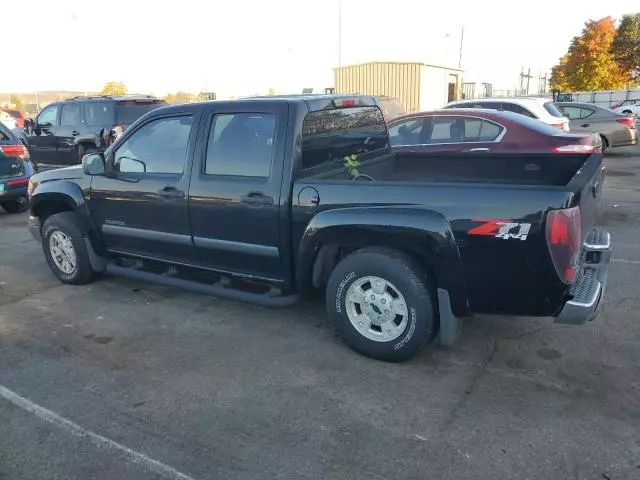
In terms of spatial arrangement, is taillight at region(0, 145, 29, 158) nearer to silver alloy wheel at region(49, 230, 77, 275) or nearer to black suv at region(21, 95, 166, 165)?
black suv at region(21, 95, 166, 165)

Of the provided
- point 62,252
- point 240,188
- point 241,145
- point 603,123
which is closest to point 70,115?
point 62,252

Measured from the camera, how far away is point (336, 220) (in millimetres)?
3496

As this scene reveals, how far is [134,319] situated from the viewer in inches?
177

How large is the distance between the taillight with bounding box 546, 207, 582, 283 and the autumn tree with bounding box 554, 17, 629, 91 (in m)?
48.1

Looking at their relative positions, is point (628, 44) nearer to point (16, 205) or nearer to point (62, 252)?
point (16, 205)

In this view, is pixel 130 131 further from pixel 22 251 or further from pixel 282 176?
pixel 22 251

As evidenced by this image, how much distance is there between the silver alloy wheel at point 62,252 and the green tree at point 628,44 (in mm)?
55517

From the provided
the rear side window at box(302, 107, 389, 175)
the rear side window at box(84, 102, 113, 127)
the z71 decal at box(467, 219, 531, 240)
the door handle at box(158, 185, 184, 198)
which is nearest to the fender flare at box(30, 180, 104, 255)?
the door handle at box(158, 185, 184, 198)

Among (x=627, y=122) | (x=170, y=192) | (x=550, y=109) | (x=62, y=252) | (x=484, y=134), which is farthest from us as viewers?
(x=627, y=122)

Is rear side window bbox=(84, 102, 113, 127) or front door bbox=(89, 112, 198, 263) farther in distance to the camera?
rear side window bbox=(84, 102, 113, 127)

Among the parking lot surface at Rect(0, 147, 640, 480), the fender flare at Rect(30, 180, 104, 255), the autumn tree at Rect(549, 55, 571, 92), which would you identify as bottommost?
the parking lot surface at Rect(0, 147, 640, 480)

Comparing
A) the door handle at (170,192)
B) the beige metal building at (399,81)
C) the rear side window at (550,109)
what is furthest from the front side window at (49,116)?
the beige metal building at (399,81)

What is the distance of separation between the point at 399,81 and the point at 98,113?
14.4 m

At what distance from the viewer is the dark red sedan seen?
717cm
